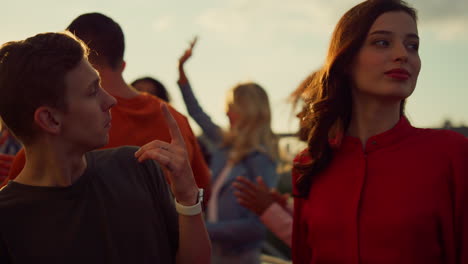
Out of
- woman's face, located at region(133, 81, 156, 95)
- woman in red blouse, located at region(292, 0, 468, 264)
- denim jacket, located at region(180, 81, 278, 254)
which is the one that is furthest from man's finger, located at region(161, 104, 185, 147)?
woman's face, located at region(133, 81, 156, 95)

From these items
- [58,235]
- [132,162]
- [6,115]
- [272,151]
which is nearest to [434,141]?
[132,162]

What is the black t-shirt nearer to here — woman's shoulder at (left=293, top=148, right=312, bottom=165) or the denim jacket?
woman's shoulder at (left=293, top=148, right=312, bottom=165)

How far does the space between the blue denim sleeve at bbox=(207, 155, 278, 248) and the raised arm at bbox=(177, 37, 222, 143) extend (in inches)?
17.6

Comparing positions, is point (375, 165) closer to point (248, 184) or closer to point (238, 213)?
point (248, 184)

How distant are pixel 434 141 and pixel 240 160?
1900 millimetres

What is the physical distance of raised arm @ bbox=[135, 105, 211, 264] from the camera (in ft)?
5.86

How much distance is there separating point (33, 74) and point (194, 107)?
2.32m

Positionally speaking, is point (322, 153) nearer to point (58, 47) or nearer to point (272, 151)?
point (58, 47)

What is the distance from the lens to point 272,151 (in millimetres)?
3855

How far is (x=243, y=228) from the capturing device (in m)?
3.65

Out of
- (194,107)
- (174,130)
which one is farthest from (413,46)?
(194,107)

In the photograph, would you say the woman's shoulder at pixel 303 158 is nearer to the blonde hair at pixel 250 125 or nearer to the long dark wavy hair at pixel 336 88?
the long dark wavy hair at pixel 336 88

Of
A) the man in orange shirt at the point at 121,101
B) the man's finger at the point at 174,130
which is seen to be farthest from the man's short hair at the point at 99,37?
the man's finger at the point at 174,130

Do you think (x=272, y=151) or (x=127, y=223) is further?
(x=272, y=151)
